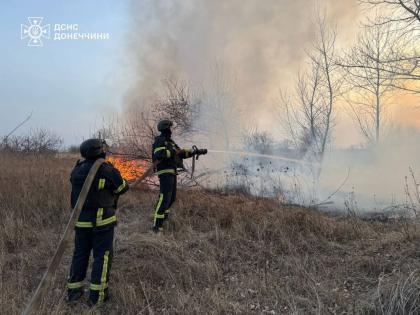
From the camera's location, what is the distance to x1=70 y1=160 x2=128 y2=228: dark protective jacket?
3.55 meters

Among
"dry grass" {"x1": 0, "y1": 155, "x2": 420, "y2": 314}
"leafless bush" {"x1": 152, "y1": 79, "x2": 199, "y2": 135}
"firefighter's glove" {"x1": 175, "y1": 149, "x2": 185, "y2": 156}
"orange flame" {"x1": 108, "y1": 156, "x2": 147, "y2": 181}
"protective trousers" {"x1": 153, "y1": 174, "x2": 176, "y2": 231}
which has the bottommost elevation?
"dry grass" {"x1": 0, "y1": 155, "x2": 420, "y2": 314}

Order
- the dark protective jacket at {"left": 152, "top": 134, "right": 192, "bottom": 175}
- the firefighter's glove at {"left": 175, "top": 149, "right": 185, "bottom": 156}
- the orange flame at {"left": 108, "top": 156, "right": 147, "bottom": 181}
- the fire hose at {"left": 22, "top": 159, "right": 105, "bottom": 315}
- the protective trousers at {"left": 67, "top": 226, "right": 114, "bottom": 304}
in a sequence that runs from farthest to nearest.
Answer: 1. the orange flame at {"left": 108, "top": 156, "right": 147, "bottom": 181}
2. the firefighter's glove at {"left": 175, "top": 149, "right": 185, "bottom": 156}
3. the dark protective jacket at {"left": 152, "top": 134, "right": 192, "bottom": 175}
4. the protective trousers at {"left": 67, "top": 226, "right": 114, "bottom": 304}
5. the fire hose at {"left": 22, "top": 159, "right": 105, "bottom": 315}

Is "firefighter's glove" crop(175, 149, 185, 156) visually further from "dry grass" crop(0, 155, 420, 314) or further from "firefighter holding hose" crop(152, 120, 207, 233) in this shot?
"dry grass" crop(0, 155, 420, 314)

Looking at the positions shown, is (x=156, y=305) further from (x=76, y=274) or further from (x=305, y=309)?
(x=305, y=309)

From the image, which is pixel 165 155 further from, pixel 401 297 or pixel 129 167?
pixel 129 167

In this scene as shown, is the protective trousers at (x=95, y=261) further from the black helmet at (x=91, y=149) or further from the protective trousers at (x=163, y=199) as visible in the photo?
the protective trousers at (x=163, y=199)

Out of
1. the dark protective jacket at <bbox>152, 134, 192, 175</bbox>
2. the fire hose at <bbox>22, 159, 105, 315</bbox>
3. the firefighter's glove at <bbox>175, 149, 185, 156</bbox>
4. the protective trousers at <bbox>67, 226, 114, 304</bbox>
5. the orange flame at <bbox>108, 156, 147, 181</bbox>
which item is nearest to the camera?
the fire hose at <bbox>22, 159, 105, 315</bbox>

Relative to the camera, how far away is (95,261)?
3568mm

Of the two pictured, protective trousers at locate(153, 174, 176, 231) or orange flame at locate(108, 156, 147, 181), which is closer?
protective trousers at locate(153, 174, 176, 231)

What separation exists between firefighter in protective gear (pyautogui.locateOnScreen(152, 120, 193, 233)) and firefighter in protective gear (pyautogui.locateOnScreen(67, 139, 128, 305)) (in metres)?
1.90

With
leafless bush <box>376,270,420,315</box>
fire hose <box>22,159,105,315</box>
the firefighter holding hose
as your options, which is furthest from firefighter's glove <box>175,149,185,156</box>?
leafless bush <box>376,270,420,315</box>

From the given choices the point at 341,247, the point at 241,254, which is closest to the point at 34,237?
the point at 241,254

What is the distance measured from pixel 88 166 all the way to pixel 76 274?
1.14 m

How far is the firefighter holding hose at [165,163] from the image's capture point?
556cm
